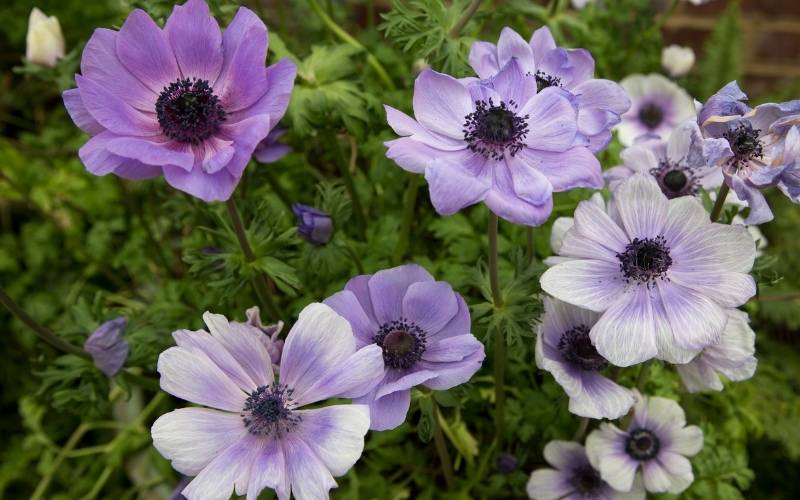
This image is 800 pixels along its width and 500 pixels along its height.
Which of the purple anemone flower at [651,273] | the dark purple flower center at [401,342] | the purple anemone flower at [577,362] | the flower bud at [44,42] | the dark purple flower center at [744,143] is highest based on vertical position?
the dark purple flower center at [744,143]

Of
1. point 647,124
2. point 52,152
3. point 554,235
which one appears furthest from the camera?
point 52,152

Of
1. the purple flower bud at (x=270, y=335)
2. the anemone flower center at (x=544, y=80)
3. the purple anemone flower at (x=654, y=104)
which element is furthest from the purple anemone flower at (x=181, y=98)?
the purple anemone flower at (x=654, y=104)

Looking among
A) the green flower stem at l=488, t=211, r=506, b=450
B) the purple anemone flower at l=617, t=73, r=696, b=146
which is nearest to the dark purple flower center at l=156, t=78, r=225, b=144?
the green flower stem at l=488, t=211, r=506, b=450

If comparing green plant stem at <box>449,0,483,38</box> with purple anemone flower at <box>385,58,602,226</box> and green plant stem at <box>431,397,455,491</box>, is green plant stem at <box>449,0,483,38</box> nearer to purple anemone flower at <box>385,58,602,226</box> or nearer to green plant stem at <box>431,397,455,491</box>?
purple anemone flower at <box>385,58,602,226</box>

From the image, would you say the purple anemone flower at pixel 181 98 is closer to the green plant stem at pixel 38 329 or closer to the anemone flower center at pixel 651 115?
the green plant stem at pixel 38 329

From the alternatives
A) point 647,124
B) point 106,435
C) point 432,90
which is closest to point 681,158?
point 432,90

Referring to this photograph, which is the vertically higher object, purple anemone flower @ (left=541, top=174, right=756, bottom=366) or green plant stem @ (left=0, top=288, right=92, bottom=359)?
purple anemone flower @ (left=541, top=174, right=756, bottom=366)

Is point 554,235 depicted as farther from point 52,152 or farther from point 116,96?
point 52,152
